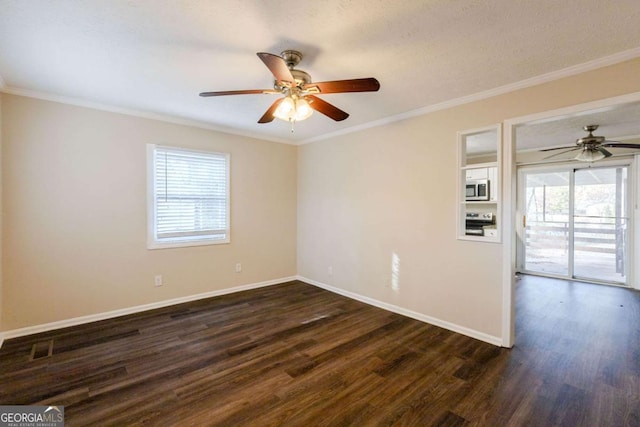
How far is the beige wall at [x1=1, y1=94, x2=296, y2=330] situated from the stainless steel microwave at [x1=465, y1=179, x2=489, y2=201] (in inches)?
153

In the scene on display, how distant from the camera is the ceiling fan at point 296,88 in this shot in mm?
1946

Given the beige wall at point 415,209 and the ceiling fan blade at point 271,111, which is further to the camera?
the beige wall at point 415,209

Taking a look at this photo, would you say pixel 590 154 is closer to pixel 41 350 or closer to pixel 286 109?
pixel 286 109

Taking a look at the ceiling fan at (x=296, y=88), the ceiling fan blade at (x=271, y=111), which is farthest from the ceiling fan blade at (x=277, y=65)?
the ceiling fan blade at (x=271, y=111)

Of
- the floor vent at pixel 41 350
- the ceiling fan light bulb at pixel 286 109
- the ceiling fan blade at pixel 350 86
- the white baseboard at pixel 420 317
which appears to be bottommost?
the floor vent at pixel 41 350

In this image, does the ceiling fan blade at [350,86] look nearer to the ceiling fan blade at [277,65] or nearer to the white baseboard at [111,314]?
the ceiling fan blade at [277,65]

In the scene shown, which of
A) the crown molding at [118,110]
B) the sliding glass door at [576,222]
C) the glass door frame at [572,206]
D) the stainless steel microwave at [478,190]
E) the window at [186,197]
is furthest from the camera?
the sliding glass door at [576,222]

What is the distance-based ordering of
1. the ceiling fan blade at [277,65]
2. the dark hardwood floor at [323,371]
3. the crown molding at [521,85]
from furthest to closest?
the crown molding at [521,85], the dark hardwood floor at [323,371], the ceiling fan blade at [277,65]

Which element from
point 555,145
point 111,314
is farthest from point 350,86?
point 555,145

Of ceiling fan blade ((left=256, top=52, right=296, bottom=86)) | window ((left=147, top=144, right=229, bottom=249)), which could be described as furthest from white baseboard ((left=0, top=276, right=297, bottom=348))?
ceiling fan blade ((left=256, top=52, right=296, bottom=86))

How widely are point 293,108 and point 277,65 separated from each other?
0.52 m

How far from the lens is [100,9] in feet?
5.74

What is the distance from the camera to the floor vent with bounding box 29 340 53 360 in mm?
2580

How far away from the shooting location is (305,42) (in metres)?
2.07
